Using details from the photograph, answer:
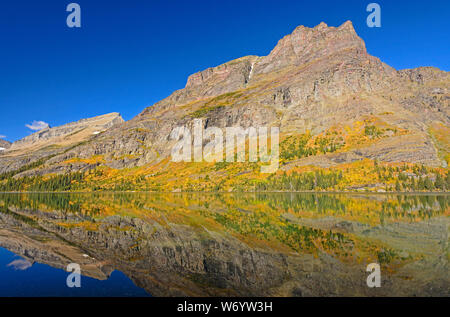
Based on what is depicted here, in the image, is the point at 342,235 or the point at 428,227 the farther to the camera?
the point at 428,227

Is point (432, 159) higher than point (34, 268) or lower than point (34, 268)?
higher

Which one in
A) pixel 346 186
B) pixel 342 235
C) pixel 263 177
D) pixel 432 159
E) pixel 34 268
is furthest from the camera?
pixel 263 177

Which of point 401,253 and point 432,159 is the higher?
point 432,159

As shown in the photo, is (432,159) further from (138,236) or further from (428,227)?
(138,236)

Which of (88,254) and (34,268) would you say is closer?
(34,268)

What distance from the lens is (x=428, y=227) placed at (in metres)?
34.3
